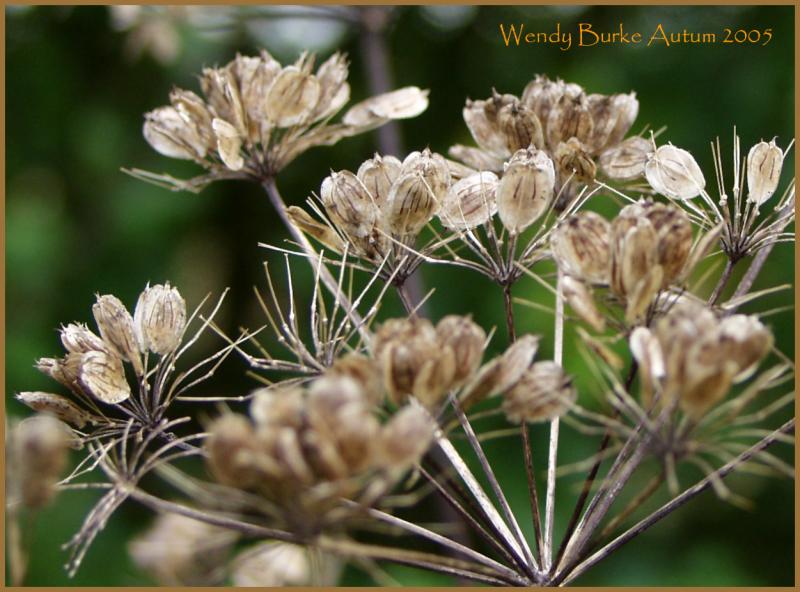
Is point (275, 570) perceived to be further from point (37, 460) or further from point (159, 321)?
point (37, 460)

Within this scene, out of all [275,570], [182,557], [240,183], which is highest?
[240,183]

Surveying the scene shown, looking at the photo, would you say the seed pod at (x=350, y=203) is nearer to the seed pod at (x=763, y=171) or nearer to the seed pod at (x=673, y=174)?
the seed pod at (x=673, y=174)

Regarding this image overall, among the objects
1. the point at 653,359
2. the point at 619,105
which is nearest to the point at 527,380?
the point at 653,359

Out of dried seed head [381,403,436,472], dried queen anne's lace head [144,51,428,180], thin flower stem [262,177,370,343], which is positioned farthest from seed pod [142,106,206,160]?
dried seed head [381,403,436,472]

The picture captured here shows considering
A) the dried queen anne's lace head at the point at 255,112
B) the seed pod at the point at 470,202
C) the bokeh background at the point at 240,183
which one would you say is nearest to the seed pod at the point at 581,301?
the seed pod at the point at 470,202

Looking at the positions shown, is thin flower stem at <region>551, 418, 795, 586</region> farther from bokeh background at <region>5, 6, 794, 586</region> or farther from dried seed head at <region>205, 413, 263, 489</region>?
bokeh background at <region>5, 6, 794, 586</region>

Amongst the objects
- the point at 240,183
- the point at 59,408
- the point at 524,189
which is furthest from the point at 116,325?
the point at 240,183
